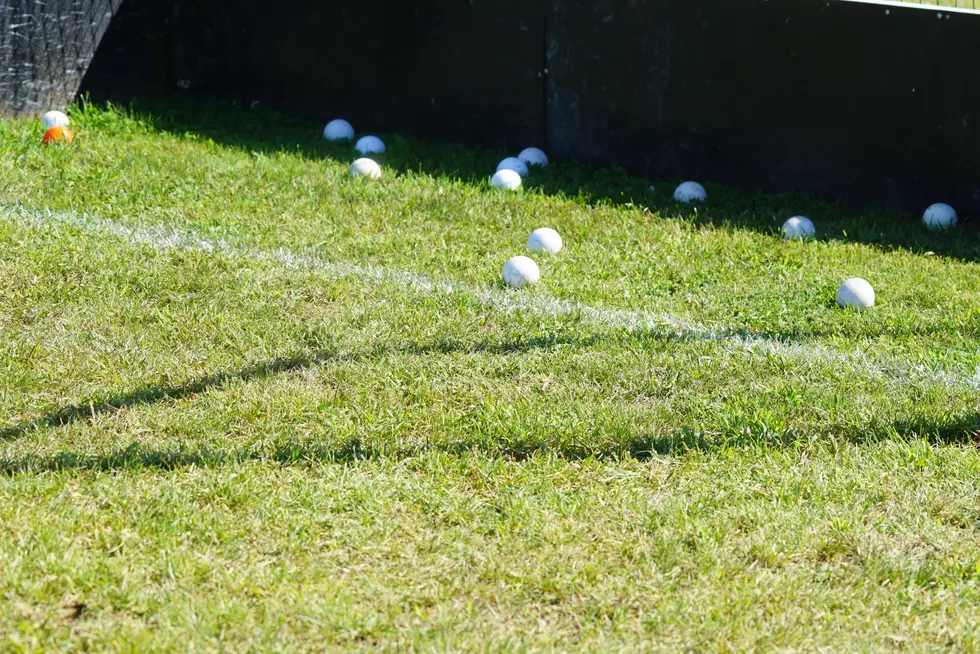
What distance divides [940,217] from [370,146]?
4.05m

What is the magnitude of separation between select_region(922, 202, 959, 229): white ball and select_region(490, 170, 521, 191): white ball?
263 centimetres

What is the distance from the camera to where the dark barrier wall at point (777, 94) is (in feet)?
23.3

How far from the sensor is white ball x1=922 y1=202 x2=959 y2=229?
703cm

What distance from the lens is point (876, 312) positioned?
18.5 feet

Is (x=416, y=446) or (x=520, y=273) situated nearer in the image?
(x=416, y=446)

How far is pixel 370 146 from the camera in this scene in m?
8.54

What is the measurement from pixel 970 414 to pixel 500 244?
2963mm

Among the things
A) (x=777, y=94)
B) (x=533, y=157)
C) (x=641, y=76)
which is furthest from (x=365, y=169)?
(x=777, y=94)

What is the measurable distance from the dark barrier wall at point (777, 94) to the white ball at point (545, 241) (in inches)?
75.6

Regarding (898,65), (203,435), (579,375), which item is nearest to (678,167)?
(898,65)

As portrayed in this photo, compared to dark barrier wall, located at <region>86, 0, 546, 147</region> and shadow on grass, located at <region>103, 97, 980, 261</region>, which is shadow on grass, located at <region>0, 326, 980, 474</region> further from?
dark barrier wall, located at <region>86, 0, 546, 147</region>

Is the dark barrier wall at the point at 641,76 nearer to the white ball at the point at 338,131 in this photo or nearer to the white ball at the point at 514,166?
the white ball at the point at 338,131

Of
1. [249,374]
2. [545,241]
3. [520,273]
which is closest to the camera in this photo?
[249,374]

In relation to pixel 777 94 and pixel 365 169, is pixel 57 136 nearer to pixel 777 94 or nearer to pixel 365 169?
pixel 365 169
